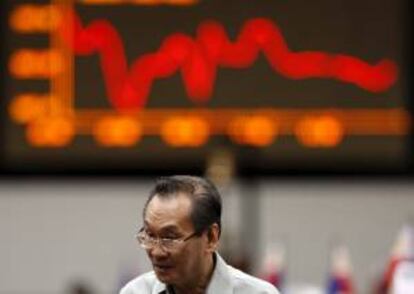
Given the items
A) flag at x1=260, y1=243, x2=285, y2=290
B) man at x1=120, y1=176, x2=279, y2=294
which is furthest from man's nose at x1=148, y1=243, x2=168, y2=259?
flag at x1=260, y1=243, x2=285, y2=290

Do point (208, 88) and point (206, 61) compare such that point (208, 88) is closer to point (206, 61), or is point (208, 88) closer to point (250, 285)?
point (206, 61)

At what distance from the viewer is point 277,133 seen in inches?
303

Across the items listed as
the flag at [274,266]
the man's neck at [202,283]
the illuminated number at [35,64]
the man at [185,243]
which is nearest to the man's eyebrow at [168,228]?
the man at [185,243]

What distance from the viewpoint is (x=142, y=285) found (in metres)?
3.00

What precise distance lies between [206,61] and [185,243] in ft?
15.8

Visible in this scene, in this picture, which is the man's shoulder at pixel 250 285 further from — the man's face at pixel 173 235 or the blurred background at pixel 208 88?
the blurred background at pixel 208 88

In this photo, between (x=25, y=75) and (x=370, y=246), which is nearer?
(x=25, y=75)

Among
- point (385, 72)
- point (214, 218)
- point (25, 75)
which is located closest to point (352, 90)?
point (385, 72)

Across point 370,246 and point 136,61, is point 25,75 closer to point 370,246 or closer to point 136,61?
point 136,61

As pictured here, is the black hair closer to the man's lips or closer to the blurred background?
the man's lips

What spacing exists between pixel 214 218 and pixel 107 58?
4762 mm

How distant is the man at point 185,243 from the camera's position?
2906mm

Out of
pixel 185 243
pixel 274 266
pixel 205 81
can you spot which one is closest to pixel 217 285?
pixel 185 243

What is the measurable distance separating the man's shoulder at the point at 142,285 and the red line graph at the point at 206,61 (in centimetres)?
464
